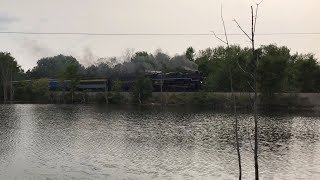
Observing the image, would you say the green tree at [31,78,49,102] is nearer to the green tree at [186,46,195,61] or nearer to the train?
the train

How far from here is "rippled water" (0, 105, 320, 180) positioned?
24.6 m

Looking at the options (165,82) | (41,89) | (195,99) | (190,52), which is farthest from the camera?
A: (190,52)

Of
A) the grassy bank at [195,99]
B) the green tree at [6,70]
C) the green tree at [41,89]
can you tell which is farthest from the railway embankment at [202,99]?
the green tree at [6,70]

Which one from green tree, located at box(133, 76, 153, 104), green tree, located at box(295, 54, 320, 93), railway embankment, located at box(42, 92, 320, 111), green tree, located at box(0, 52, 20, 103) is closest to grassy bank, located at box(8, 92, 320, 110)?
railway embankment, located at box(42, 92, 320, 111)

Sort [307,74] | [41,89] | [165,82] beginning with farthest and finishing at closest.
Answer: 1. [41,89]
2. [165,82]
3. [307,74]

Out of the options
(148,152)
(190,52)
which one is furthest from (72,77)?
(148,152)

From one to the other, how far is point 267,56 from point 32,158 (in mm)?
65570

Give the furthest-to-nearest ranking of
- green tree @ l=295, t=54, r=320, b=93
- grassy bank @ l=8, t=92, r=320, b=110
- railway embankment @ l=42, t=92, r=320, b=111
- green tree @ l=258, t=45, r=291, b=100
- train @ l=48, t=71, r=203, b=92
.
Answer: train @ l=48, t=71, r=203, b=92 < green tree @ l=295, t=54, r=320, b=93 < grassy bank @ l=8, t=92, r=320, b=110 < railway embankment @ l=42, t=92, r=320, b=111 < green tree @ l=258, t=45, r=291, b=100

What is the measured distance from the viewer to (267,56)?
85.6 meters

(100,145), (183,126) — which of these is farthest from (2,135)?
(183,126)

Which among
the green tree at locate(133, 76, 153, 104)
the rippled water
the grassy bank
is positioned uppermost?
the green tree at locate(133, 76, 153, 104)

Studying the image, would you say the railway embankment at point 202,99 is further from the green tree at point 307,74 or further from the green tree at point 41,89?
the green tree at point 307,74

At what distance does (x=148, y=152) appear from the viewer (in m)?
31.2

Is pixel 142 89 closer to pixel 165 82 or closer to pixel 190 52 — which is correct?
pixel 165 82
